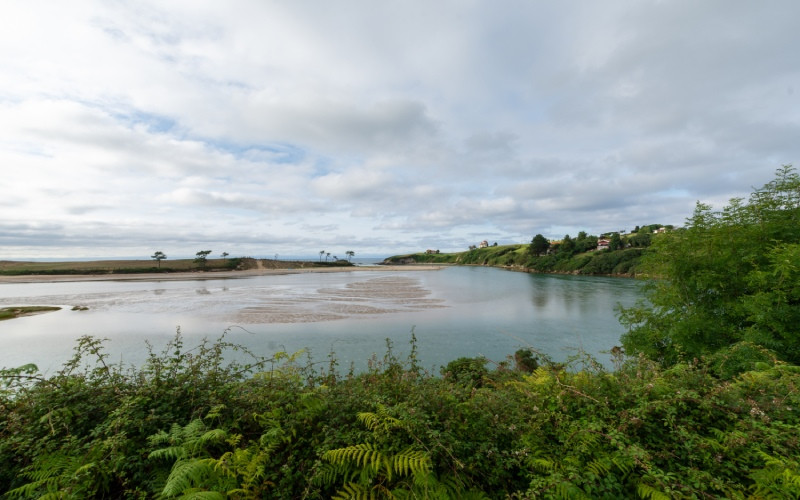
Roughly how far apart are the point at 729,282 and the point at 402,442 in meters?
17.8

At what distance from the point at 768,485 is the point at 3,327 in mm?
46437

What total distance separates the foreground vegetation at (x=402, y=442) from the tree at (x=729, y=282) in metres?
9.18

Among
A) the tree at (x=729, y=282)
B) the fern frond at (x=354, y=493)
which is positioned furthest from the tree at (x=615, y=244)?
the fern frond at (x=354, y=493)

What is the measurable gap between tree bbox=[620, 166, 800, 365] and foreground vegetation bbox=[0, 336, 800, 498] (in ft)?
30.1

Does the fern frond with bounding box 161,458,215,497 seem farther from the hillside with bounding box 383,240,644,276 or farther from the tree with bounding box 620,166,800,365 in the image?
the hillside with bounding box 383,240,644,276

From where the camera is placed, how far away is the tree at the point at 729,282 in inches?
414

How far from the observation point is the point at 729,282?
44.6 ft

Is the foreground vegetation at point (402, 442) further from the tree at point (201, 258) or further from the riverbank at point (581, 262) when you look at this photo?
the tree at point (201, 258)

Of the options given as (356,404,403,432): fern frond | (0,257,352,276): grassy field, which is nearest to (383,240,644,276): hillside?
(356,404,403,432): fern frond

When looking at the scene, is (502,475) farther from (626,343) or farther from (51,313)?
(51,313)

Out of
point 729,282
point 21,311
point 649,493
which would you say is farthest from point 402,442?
point 21,311

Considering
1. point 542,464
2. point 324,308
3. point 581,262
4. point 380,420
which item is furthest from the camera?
point 581,262

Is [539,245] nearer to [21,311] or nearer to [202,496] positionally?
[21,311]

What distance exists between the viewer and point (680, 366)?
17.9 ft
